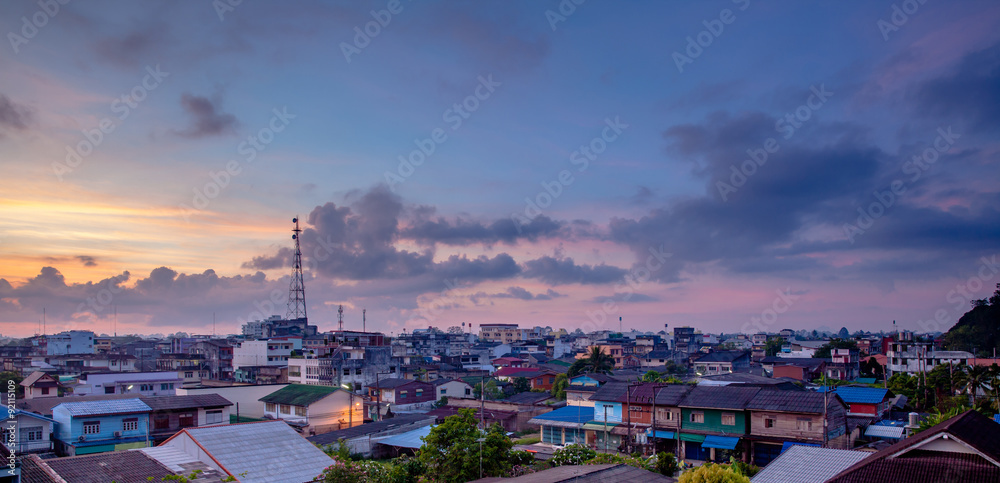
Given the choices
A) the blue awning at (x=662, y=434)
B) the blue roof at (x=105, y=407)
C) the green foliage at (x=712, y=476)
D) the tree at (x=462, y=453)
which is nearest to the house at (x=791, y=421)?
the blue awning at (x=662, y=434)

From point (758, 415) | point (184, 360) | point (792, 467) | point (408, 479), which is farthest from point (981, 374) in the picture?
point (184, 360)

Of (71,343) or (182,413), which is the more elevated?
(182,413)

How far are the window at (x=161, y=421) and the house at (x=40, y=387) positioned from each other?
2131cm

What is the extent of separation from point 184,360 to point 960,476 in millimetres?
81055

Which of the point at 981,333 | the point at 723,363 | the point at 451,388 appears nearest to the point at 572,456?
the point at 451,388

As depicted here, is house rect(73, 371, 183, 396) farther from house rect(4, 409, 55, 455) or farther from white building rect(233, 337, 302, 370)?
house rect(4, 409, 55, 455)

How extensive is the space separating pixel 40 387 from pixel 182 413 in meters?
22.0

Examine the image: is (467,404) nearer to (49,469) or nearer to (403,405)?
(403,405)

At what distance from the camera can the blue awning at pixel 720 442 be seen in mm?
32469

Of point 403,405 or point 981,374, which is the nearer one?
point 981,374

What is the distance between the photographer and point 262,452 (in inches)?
933

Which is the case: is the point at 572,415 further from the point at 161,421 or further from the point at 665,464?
the point at 161,421

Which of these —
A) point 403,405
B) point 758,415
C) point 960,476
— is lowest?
point 403,405

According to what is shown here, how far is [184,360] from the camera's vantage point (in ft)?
249
